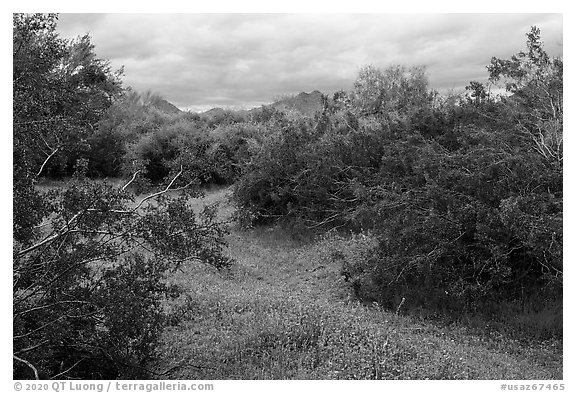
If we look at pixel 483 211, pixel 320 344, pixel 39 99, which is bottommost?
pixel 320 344

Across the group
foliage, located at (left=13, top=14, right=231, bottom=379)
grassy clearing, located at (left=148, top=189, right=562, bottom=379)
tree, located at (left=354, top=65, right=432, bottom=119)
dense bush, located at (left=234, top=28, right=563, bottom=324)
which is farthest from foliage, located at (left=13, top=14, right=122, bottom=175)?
tree, located at (left=354, top=65, right=432, bottom=119)

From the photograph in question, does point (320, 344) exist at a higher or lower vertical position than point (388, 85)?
lower

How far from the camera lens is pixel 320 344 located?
568 centimetres

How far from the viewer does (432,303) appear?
25.7 feet

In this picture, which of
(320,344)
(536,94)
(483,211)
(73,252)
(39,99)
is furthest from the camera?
(536,94)

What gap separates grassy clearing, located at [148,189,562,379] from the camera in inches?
205

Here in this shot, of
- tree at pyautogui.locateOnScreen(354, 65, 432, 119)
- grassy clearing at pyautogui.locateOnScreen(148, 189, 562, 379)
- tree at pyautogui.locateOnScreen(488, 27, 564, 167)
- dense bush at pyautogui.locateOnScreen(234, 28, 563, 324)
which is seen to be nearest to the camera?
grassy clearing at pyautogui.locateOnScreen(148, 189, 562, 379)

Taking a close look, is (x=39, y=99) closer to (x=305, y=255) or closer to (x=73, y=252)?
(x=73, y=252)

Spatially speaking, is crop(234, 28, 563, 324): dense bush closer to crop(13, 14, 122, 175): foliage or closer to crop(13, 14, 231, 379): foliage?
crop(13, 14, 231, 379): foliage

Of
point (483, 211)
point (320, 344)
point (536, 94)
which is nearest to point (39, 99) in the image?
point (320, 344)

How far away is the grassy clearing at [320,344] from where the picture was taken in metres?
5.21

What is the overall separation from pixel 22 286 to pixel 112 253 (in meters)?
0.99

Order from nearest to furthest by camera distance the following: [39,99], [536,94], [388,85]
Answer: [39,99]
[536,94]
[388,85]

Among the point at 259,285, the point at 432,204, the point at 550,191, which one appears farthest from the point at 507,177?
the point at 259,285
